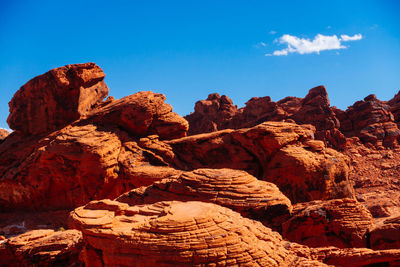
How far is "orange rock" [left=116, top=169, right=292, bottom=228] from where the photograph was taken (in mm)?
9109

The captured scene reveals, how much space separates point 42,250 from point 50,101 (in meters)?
10.2

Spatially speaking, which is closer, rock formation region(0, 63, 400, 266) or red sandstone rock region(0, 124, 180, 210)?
rock formation region(0, 63, 400, 266)

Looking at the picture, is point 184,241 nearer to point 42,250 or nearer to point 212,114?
point 42,250

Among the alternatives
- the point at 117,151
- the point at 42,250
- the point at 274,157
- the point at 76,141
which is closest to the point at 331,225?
the point at 274,157

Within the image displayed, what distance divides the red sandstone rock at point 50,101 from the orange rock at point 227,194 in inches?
323

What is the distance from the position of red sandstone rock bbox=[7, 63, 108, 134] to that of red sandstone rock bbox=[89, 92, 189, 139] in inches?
50.3

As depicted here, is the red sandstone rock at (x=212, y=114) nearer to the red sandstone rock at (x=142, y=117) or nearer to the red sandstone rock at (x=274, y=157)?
the red sandstone rock at (x=142, y=117)

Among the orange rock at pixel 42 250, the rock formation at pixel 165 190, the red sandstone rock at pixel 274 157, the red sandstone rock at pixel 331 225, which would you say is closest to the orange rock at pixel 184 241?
the rock formation at pixel 165 190

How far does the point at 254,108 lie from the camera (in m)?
35.2

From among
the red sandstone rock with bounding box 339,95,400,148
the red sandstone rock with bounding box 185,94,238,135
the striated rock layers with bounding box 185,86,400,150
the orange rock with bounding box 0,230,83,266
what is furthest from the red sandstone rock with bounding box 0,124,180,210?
the red sandstone rock with bounding box 339,95,400,148

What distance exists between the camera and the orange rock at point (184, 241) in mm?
5395

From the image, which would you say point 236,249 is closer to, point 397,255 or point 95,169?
point 397,255

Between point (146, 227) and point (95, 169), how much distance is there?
27.8ft

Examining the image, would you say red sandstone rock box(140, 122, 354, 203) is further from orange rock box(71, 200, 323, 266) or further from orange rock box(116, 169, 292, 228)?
orange rock box(71, 200, 323, 266)
